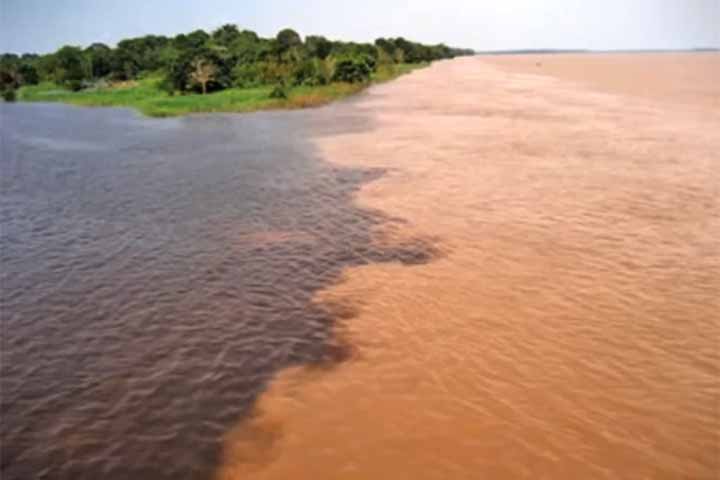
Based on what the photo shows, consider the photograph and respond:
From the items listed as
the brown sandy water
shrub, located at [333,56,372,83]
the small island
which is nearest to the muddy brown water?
the brown sandy water

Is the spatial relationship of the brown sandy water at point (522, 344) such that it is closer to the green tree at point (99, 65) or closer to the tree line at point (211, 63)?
the tree line at point (211, 63)

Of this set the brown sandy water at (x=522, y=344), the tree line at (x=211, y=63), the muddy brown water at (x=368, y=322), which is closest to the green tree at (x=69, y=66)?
the tree line at (x=211, y=63)

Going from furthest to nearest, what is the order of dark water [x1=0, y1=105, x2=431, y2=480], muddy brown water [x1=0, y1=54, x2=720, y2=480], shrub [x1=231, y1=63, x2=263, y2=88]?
shrub [x1=231, y1=63, x2=263, y2=88]
dark water [x1=0, y1=105, x2=431, y2=480]
muddy brown water [x1=0, y1=54, x2=720, y2=480]

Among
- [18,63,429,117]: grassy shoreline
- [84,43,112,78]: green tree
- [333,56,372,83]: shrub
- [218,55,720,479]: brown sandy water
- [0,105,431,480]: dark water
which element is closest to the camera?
[218,55,720,479]: brown sandy water

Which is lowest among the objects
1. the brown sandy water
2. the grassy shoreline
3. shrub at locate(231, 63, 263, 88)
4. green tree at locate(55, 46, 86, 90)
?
the brown sandy water

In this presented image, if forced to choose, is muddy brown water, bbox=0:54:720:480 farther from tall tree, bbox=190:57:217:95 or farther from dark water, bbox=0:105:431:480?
tall tree, bbox=190:57:217:95

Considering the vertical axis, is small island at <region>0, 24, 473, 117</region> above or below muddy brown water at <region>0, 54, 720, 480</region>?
above

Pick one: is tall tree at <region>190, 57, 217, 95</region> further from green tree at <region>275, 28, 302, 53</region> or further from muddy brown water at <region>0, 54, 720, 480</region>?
green tree at <region>275, 28, 302, 53</region>

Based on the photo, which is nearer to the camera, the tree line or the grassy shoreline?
the grassy shoreline
